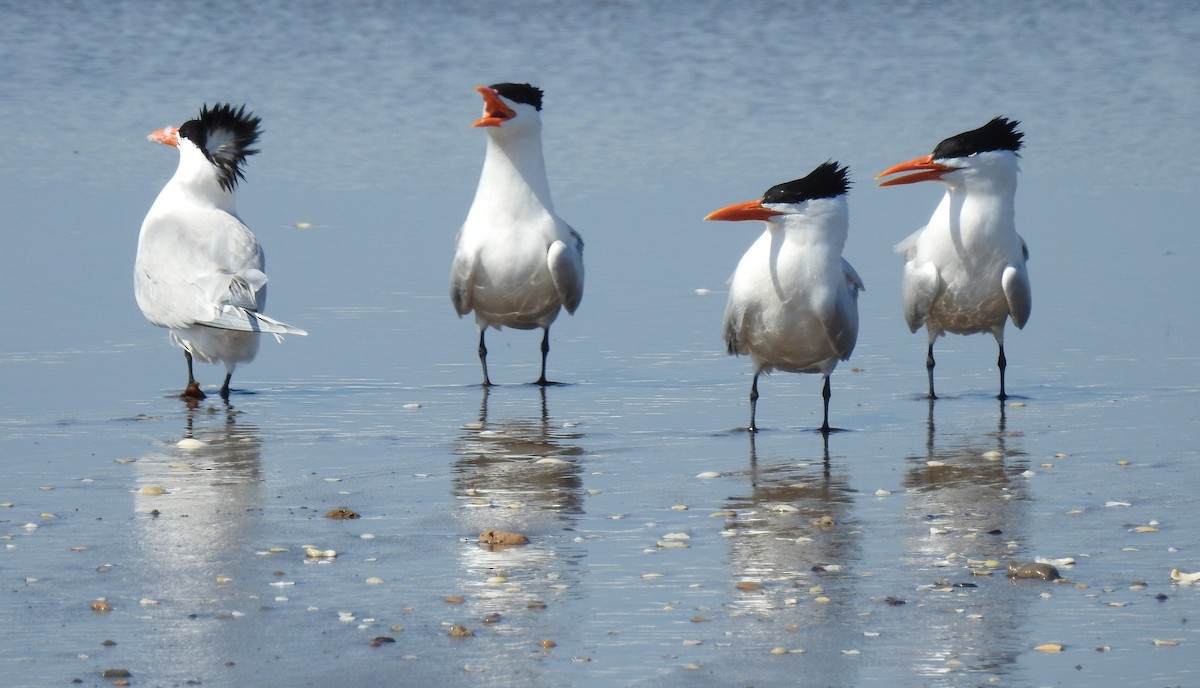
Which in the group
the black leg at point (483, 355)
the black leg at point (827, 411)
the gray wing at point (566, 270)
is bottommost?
the black leg at point (827, 411)

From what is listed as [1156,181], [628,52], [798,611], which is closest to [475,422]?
[798,611]

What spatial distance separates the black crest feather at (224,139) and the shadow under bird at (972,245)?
8.75ft

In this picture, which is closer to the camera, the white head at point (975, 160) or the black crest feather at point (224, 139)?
the white head at point (975, 160)

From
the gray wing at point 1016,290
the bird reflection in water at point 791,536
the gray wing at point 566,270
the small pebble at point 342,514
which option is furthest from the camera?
the gray wing at point 566,270

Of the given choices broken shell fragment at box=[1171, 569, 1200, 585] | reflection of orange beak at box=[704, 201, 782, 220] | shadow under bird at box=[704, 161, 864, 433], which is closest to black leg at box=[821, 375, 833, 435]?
shadow under bird at box=[704, 161, 864, 433]

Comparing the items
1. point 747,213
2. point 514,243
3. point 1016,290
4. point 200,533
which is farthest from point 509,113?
point 200,533

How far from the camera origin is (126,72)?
18172mm

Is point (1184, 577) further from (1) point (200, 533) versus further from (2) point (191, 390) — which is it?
(2) point (191, 390)

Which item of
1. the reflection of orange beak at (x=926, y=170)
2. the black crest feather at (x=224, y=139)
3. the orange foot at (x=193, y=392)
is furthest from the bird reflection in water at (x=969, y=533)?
the black crest feather at (x=224, y=139)

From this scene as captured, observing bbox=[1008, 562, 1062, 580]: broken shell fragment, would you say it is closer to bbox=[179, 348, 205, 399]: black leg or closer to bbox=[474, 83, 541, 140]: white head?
bbox=[179, 348, 205, 399]: black leg

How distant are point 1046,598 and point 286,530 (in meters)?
2.10

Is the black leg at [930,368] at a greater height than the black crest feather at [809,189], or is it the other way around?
the black crest feather at [809,189]

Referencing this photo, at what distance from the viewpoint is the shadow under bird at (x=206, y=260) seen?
24.9 feet

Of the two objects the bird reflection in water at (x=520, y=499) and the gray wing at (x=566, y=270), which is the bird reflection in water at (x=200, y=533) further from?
the gray wing at (x=566, y=270)
